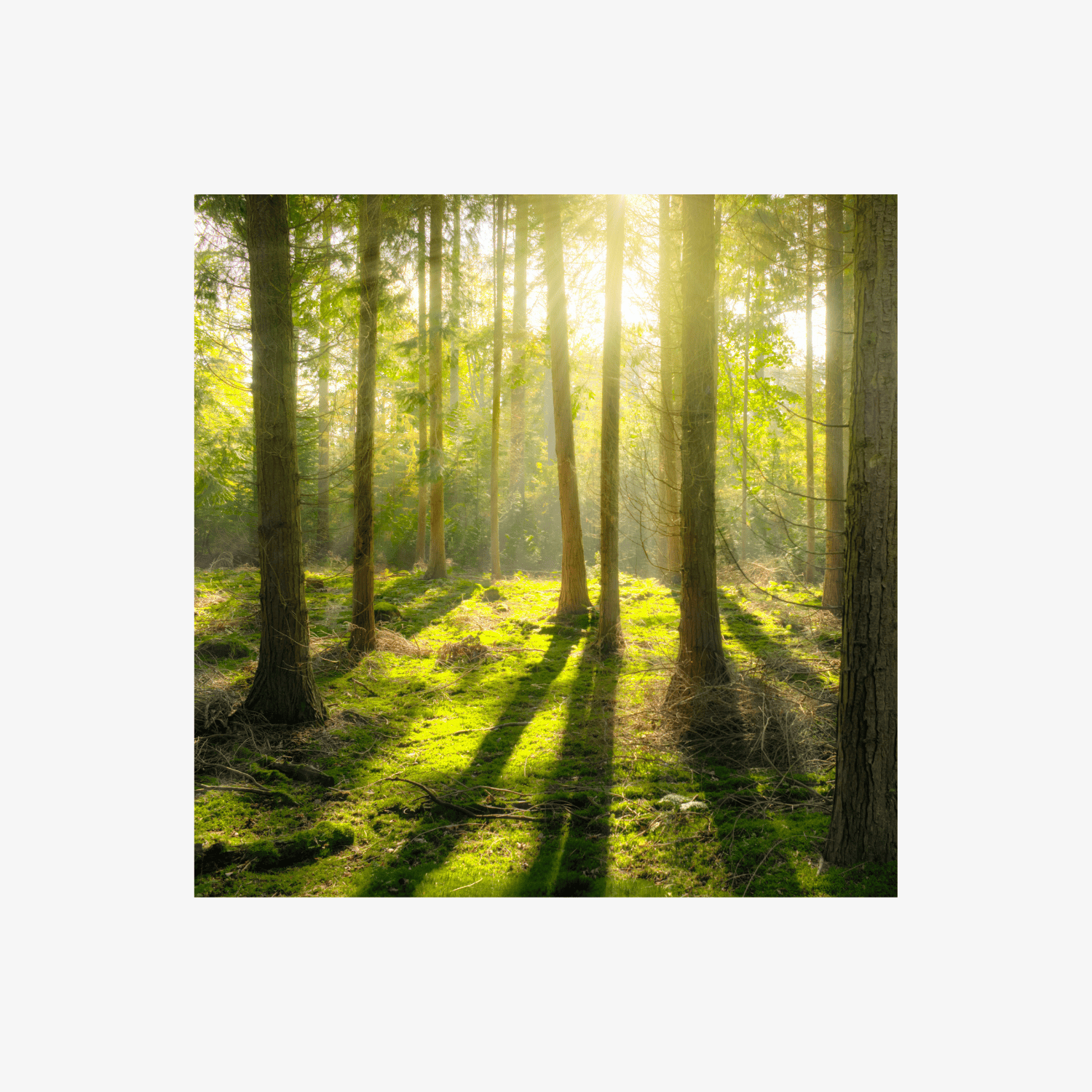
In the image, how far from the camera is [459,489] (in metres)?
15.0

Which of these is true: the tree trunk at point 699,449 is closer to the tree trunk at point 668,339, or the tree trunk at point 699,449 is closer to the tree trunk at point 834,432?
the tree trunk at point 668,339

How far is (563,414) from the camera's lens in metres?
7.39

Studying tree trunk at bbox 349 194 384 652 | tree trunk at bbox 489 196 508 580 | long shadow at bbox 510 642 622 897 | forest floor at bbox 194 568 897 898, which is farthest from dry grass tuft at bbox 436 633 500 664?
tree trunk at bbox 489 196 508 580

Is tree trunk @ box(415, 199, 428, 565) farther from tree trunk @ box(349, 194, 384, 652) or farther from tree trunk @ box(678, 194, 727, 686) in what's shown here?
tree trunk @ box(678, 194, 727, 686)

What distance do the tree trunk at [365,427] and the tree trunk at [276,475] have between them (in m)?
1.03

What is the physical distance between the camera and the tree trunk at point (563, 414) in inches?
264

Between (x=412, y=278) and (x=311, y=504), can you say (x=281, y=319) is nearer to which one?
(x=311, y=504)

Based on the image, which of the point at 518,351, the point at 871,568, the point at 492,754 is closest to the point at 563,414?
the point at 518,351

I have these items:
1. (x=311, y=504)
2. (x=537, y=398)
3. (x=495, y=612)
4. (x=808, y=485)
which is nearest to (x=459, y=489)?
(x=537, y=398)

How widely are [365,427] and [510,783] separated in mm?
3591

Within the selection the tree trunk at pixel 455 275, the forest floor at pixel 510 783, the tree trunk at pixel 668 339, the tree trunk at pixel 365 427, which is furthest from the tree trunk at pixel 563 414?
the tree trunk at pixel 365 427

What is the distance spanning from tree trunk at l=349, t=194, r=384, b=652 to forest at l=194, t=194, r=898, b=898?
0.10 feet

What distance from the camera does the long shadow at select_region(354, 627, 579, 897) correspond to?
276cm

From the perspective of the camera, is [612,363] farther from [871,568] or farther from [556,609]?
[871,568]
